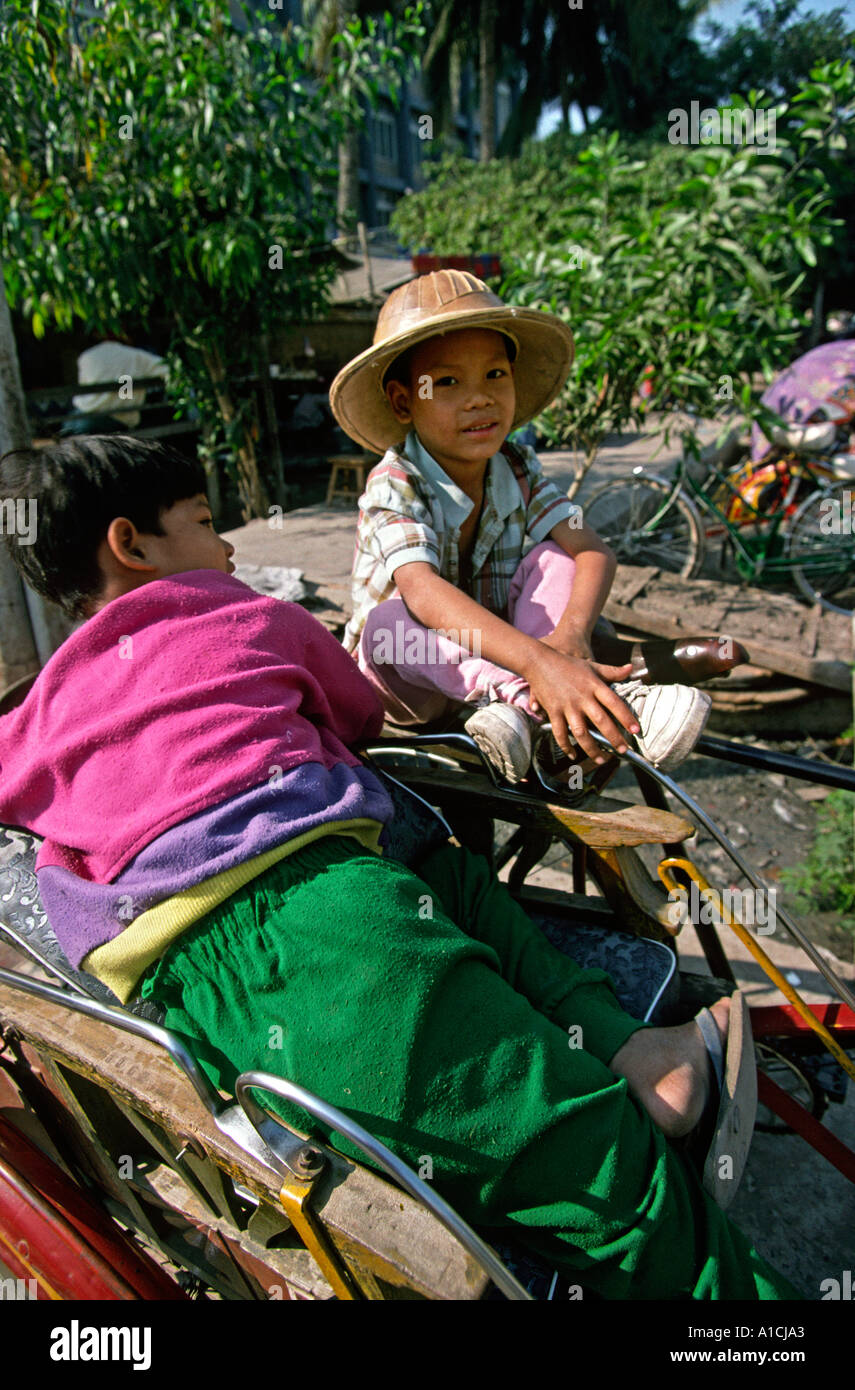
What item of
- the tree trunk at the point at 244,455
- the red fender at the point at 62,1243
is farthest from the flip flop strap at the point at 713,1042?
the tree trunk at the point at 244,455

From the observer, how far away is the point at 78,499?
4.70 ft

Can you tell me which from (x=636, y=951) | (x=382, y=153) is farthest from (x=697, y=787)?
(x=382, y=153)

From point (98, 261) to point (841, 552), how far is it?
18.4ft

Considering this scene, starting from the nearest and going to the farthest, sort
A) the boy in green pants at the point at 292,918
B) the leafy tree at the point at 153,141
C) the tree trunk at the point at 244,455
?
1. the boy in green pants at the point at 292,918
2. the leafy tree at the point at 153,141
3. the tree trunk at the point at 244,455

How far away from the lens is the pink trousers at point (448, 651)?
184 centimetres

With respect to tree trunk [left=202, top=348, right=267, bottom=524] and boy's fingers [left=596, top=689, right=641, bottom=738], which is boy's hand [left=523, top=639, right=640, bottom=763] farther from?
tree trunk [left=202, top=348, right=267, bottom=524]

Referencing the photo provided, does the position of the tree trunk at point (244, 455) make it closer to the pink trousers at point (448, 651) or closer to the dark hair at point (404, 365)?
the dark hair at point (404, 365)

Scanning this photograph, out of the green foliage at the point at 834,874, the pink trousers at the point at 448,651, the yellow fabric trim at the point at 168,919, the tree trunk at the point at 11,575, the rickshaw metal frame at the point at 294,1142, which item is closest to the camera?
the rickshaw metal frame at the point at 294,1142

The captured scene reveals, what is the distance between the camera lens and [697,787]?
4344 mm

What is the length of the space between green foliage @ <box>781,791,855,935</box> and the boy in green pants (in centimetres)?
207

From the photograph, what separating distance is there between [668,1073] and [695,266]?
13.1ft

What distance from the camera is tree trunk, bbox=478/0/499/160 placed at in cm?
1997

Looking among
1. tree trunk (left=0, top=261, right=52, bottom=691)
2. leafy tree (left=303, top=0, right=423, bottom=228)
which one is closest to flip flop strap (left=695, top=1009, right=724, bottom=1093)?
tree trunk (left=0, top=261, right=52, bottom=691)
